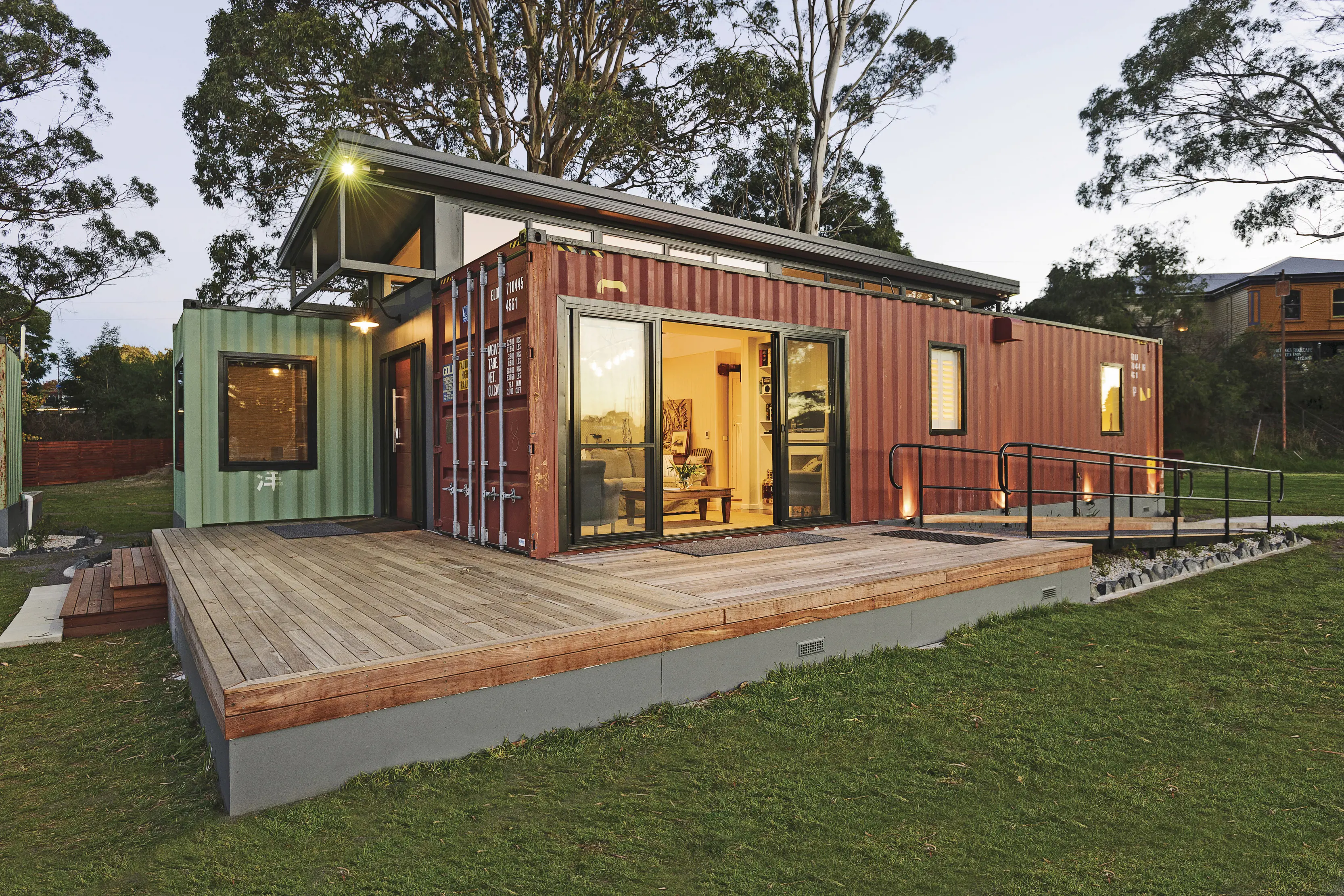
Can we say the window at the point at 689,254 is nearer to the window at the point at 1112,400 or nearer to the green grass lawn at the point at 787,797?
the window at the point at 1112,400

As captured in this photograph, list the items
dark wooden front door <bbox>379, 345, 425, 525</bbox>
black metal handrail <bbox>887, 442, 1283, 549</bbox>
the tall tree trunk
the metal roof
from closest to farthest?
1. black metal handrail <bbox>887, 442, 1283, 549</bbox>
2. the metal roof
3. dark wooden front door <bbox>379, 345, 425, 525</bbox>
4. the tall tree trunk

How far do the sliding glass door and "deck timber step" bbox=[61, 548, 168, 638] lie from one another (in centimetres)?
474

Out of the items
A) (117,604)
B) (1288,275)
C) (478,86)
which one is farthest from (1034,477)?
(1288,275)

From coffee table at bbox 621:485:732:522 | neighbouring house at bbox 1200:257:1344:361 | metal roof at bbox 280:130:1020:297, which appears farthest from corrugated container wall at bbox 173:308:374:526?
neighbouring house at bbox 1200:257:1344:361

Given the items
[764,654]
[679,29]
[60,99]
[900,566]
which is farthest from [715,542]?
[60,99]

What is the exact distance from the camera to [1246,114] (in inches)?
782

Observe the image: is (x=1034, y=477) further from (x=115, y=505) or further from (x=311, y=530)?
(x=115, y=505)

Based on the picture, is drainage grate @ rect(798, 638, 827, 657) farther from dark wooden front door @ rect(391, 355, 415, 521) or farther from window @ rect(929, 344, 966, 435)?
dark wooden front door @ rect(391, 355, 415, 521)

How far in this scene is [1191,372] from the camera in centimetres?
2338

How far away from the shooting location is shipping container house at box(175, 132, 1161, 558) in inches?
218

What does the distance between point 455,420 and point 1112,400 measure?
8917mm

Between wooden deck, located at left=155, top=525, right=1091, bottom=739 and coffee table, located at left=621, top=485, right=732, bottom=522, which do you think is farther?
coffee table, located at left=621, top=485, right=732, bottom=522

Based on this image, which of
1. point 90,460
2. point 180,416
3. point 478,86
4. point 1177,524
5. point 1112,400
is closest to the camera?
point 1177,524

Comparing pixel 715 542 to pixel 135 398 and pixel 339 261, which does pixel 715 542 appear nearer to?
pixel 339 261
